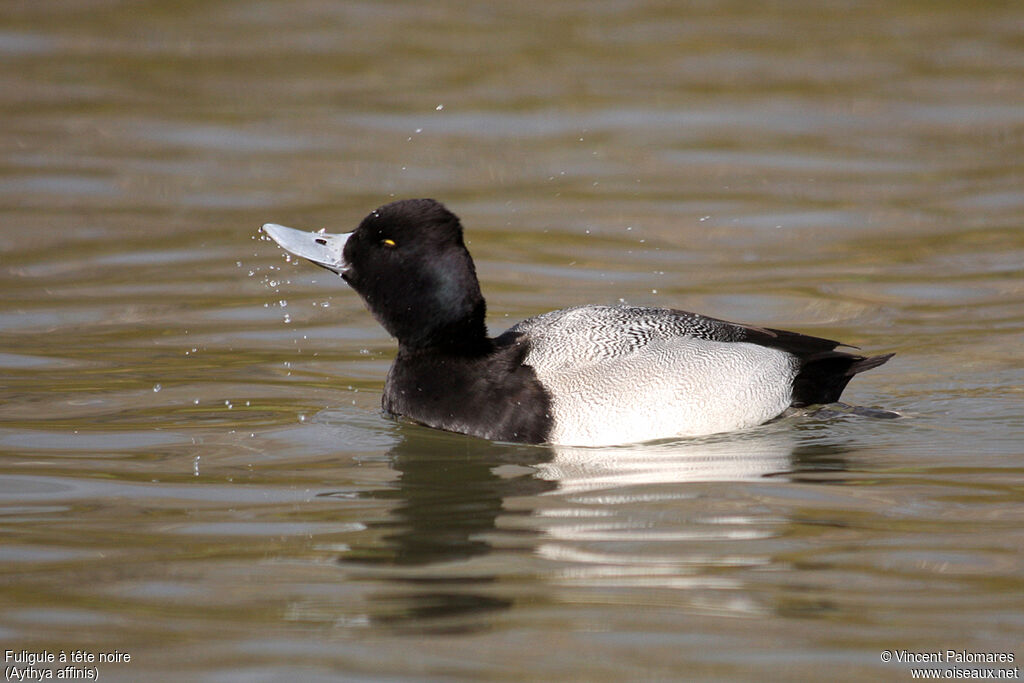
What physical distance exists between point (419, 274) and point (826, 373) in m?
1.90

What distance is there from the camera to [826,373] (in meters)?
6.99

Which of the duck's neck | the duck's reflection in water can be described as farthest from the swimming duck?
the duck's reflection in water

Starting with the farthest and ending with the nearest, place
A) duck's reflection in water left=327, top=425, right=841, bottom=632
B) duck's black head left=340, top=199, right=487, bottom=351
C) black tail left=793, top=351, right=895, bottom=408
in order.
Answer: black tail left=793, top=351, right=895, bottom=408, duck's black head left=340, top=199, right=487, bottom=351, duck's reflection in water left=327, top=425, right=841, bottom=632

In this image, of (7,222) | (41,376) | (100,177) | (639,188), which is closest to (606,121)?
(639,188)

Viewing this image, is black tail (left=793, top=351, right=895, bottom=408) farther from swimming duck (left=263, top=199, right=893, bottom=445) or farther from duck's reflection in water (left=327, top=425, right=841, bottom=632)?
duck's reflection in water (left=327, top=425, right=841, bottom=632)

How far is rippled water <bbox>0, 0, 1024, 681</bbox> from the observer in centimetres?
453

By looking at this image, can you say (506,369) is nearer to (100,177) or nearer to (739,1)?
(100,177)

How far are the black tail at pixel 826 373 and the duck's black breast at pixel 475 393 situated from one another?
1.22m

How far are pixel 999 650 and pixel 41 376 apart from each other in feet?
17.1

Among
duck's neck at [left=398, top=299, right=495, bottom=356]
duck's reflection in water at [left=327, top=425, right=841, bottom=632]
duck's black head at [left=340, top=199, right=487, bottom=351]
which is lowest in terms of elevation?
duck's reflection in water at [left=327, top=425, right=841, bottom=632]

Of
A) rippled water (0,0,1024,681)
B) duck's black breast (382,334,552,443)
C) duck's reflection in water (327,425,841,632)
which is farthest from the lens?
duck's black breast (382,334,552,443)

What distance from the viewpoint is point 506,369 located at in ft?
21.8

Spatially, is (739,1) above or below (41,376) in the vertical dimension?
above

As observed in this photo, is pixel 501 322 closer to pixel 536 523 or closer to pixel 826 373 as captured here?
pixel 826 373
